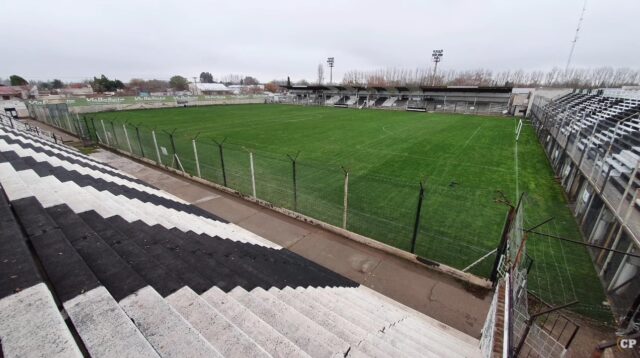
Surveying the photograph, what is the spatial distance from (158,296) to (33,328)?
799mm

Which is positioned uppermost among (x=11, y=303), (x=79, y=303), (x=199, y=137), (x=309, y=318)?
(x=11, y=303)

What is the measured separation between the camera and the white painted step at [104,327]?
5.27ft

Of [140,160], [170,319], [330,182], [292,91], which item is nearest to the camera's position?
[170,319]

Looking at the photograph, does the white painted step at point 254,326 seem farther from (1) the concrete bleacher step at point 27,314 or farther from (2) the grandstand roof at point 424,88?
(2) the grandstand roof at point 424,88

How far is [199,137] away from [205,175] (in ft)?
32.2

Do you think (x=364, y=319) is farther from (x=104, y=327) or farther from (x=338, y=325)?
(x=104, y=327)

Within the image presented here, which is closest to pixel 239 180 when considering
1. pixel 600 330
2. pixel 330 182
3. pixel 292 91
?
pixel 330 182

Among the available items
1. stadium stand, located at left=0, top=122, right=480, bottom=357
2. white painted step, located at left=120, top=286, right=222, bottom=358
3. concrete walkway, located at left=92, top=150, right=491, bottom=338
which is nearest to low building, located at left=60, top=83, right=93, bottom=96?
concrete walkway, located at left=92, top=150, right=491, bottom=338

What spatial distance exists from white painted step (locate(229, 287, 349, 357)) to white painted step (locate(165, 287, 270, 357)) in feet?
2.15

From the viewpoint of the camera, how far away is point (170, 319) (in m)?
2.05

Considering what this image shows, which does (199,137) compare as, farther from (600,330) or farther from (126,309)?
(600,330)

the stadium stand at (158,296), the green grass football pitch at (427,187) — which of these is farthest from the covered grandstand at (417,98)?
the stadium stand at (158,296)

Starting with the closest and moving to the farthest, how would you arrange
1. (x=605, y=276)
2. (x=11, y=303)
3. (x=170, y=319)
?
(x=11, y=303) < (x=170, y=319) < (x=605, y=276)

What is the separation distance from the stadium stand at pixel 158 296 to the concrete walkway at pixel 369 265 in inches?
21.2
